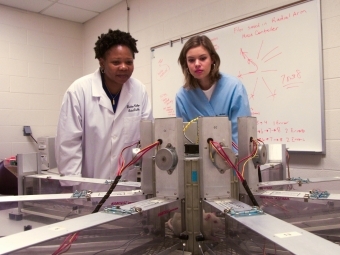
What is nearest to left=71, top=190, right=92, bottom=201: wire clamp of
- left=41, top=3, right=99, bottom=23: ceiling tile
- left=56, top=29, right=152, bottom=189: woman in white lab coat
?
left=56, top=29, right=152, bottom=189: woman in white lab coat

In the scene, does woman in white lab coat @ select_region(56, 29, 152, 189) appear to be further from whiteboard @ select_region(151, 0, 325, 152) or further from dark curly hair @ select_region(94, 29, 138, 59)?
whiteboard @ select_region(151, 0, 325, 152)

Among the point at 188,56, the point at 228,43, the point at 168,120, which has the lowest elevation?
the point at 168,120

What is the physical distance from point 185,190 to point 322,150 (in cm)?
A: 133

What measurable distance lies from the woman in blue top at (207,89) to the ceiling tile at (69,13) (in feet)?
7.70

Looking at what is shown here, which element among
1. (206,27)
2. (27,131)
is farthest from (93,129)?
(27,131)

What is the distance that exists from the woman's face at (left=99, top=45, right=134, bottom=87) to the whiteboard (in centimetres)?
94

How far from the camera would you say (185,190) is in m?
0.85

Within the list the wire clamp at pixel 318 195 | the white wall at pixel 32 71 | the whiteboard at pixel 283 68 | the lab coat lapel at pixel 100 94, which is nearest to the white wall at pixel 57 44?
the white wall at pixel 32 71

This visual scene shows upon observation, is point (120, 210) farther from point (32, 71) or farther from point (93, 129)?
point (32, 71)

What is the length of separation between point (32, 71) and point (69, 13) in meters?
0.77

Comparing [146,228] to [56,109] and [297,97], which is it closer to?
[297,97]

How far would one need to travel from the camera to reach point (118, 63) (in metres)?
1.60

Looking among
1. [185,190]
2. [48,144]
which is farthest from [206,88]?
[48,144]

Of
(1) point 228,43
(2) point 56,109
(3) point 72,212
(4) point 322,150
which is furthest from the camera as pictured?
(2) point 56,109
